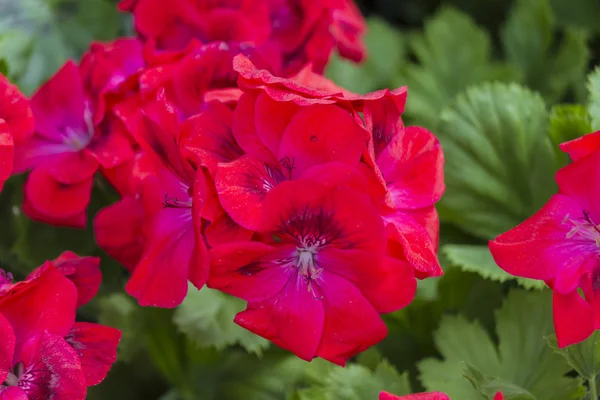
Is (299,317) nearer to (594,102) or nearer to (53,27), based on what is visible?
(594,102)

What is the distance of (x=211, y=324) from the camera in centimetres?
70

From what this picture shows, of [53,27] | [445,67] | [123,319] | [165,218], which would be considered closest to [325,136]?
[165,218]

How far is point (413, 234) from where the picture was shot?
49 cm

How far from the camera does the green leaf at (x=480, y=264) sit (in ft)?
2.05

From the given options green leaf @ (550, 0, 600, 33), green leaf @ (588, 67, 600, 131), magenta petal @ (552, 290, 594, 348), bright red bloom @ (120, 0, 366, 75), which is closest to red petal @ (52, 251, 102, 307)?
bright red bloom @ (120, 0, 366, 75)

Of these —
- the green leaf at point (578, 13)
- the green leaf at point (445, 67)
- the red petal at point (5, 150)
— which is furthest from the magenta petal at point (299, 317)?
the green leaf at point (578, 13)

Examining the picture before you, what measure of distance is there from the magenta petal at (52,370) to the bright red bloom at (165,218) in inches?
2.5

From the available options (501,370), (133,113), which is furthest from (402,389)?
(133,113)

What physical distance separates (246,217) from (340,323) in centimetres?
10

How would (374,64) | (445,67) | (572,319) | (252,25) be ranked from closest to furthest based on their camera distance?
(572,319), (252,25), (445,67), (374,64)

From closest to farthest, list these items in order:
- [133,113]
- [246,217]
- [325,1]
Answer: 1. [246,217]
2. [133,113]
3. [325,1]

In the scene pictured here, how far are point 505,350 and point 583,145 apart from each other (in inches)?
9.9

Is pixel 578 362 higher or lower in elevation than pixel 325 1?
lower

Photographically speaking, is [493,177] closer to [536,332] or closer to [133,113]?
[536,332]
